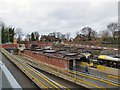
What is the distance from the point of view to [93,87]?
10.0 m

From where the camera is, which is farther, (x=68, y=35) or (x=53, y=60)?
(x=68, y=35)

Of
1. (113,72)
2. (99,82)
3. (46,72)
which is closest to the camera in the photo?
(99,82)

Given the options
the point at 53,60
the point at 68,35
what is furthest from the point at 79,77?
the point at 68,35

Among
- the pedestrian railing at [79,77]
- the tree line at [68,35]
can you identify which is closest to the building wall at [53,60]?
the pedestrian railing at [79,77]

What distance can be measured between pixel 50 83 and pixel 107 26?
237ft

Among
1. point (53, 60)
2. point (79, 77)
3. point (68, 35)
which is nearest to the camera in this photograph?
point (79, 77)

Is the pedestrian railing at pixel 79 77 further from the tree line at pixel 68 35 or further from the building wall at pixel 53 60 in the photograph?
the tree line at pixel 68 35

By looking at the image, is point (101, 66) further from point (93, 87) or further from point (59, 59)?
point (93, 87)

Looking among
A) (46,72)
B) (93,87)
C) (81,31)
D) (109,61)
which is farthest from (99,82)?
(81,31)

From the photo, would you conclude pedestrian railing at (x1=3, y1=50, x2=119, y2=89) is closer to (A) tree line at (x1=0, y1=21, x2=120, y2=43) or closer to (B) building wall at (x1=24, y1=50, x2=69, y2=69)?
(B) building wall at (x1=24, y1=50, x2=69, y2=69)

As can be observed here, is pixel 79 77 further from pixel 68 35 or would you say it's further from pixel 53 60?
pixel 68 35

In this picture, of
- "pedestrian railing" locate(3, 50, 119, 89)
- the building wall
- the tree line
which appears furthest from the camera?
the tree line

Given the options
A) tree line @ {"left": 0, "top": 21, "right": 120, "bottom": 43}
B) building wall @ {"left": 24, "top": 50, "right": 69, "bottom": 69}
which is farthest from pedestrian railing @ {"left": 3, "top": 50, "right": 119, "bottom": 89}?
tree line @ {"left": 0, "top": 21, "right": 120, "bottom": 43}

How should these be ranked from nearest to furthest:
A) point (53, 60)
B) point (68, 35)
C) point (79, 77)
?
point (79, 77) < point (53, 60) < point (68, 35)
